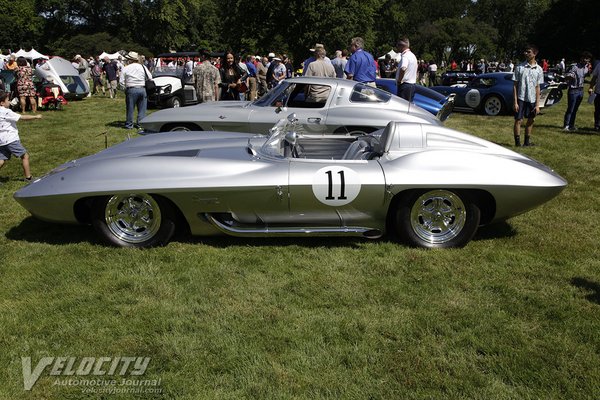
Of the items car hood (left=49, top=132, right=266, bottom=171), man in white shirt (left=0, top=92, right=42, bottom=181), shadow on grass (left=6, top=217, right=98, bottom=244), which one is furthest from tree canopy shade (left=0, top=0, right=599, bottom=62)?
shadow on grass (left=6, top=217, right=98, bottom=244)

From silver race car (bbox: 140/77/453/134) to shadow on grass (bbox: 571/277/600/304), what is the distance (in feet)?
13.6

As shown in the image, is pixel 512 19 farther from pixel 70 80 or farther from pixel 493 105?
pixel 70 80

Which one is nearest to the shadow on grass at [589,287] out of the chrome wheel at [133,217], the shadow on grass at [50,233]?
the chrome wheel at [133,217]

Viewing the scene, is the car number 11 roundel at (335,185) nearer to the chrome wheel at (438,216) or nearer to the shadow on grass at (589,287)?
the chrome wheel at (438,216)

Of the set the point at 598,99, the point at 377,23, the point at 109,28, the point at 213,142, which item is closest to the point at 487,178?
the point at 213,142

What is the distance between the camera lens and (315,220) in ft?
14.7

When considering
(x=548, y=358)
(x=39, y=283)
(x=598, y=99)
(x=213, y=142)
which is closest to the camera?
(x=548, y=358)

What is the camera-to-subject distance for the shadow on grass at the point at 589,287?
3.85 metres

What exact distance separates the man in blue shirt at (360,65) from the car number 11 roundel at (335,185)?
20.9ft

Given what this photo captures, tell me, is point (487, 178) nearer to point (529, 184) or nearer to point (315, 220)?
point (529, 184)

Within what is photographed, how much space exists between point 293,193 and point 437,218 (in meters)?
1.43

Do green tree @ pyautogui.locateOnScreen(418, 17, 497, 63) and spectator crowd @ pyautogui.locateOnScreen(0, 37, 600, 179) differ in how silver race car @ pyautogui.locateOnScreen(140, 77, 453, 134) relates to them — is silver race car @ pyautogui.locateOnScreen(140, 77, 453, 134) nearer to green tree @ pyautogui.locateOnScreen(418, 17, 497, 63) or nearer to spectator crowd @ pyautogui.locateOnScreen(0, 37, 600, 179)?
spectator crowd @ pyautogui.locateOnScreen(0, 37, 600, 179)

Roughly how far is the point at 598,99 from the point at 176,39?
6351 cm

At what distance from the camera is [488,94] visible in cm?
1427
